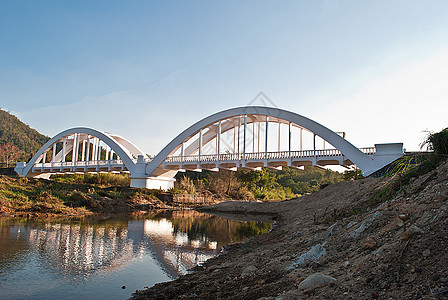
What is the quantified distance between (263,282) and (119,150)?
33.9m

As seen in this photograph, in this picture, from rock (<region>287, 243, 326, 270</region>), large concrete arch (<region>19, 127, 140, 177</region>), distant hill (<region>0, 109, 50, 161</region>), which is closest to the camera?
rock (<region>287, 243, 326, 270</region>)

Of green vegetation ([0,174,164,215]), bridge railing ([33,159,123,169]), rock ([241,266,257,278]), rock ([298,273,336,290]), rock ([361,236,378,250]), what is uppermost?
bridge railing ([33,159,123,169])

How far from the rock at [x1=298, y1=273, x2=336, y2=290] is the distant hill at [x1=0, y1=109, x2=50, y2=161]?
252 feet

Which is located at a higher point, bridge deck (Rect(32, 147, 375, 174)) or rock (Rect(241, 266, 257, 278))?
bridge deck (Rect(32, 147, 375, 174))

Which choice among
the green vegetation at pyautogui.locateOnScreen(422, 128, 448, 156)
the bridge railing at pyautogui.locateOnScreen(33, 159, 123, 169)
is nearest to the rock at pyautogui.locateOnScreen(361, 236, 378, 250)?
the green vegetation at pyautogui.locateOnScreen(422, 128, 448, 156)

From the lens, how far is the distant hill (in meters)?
71.7

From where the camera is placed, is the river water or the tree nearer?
the river water

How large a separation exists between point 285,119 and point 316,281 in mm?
24468

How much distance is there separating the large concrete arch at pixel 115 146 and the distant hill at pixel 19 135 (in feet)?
96.6

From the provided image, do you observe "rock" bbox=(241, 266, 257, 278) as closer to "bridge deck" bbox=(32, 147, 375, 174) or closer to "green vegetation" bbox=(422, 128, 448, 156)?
"green vegetation" bbox=(422, 128, 448, 156)

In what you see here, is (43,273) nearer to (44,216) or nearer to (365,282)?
(365,282)

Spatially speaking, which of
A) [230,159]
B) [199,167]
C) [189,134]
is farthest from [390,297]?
[189,134]

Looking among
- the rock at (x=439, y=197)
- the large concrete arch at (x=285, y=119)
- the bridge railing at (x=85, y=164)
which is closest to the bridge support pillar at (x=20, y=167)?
the bridge railing at (x=85, y=164)

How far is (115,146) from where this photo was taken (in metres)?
36.4
